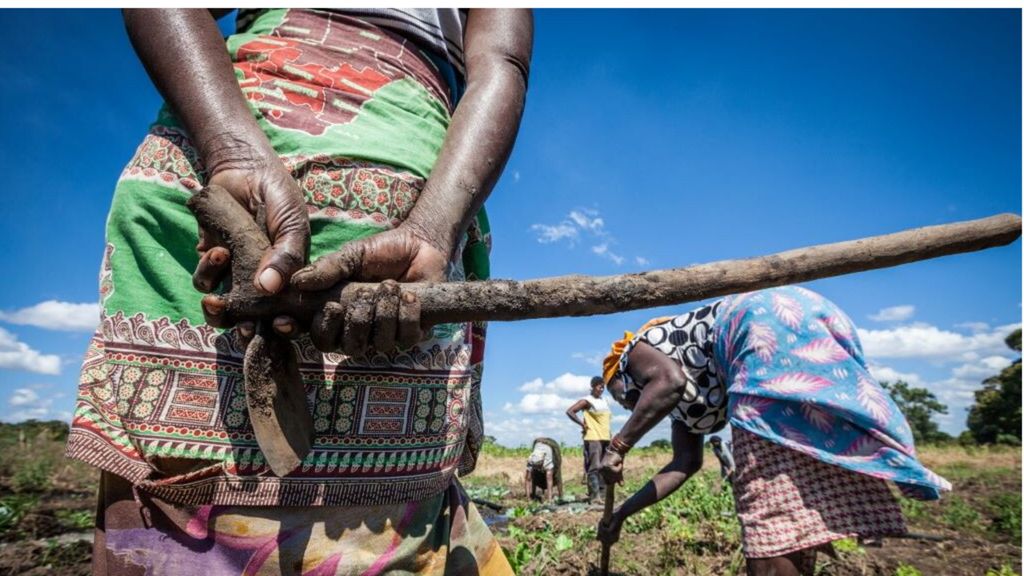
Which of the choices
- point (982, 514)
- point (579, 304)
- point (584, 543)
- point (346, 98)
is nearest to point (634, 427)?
point (584, 543)

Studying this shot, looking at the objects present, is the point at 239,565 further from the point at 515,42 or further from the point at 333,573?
the point at 515,42

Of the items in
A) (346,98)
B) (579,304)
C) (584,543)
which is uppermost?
(346,98)

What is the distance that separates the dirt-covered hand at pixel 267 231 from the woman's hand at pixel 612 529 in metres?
3.83

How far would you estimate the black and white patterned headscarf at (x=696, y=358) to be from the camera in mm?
3283

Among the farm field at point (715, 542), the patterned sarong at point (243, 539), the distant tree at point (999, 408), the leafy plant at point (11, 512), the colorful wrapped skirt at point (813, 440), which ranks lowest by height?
the leafy plant at point (11, 512)

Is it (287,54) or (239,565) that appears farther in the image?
(287,54)

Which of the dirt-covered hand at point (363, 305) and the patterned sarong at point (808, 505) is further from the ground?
the dirt-covered hand at point (363, 305)

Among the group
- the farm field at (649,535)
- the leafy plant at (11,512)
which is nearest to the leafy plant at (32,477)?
the farm field at (649,535)

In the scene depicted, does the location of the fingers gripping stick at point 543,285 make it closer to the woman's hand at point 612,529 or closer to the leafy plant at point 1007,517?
the woman's hand at point 612,529

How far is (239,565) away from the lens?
1.03 metres

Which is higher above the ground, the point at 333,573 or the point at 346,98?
the point at 346,98

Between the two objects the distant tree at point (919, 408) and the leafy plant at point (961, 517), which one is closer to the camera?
the leafy plant at point (961, 517)

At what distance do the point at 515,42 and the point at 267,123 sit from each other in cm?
70

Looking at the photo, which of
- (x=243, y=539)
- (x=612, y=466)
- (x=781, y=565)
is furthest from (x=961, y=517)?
(x=243, y=539)
